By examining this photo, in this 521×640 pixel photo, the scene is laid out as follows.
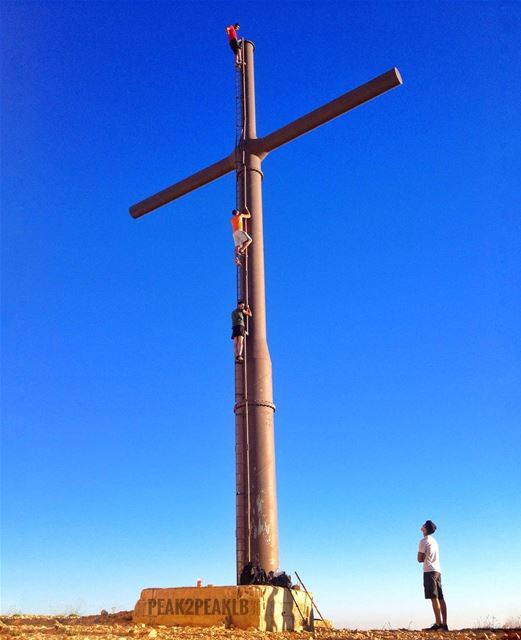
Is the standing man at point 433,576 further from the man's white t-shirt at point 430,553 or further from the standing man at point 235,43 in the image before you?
the standing man at point 235,43

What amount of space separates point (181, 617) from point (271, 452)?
14.2 feet

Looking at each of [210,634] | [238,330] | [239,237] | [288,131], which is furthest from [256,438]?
[288,131]

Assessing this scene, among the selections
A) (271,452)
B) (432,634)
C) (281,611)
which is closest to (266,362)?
(271,452)

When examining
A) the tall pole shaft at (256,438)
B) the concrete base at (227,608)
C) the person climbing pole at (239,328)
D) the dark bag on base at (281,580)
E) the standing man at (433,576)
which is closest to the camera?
the concrete base at (227,608)

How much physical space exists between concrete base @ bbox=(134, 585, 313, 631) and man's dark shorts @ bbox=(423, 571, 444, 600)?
2.32 m

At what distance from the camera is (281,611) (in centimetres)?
1331

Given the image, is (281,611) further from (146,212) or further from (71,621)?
(146,212)

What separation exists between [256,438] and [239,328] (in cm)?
266

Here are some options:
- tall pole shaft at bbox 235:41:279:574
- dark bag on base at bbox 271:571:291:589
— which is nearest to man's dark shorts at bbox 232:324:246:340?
tall pole shaft at bbox 235:41:279:574

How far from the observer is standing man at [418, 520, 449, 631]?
13.7 m

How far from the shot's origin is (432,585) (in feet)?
45.1

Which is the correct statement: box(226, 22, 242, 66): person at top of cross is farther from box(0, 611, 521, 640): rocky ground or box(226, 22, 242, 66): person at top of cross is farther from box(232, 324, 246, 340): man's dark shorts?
box(0, 611, 521, 640): rocky ground

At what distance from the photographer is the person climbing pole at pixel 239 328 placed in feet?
57.0

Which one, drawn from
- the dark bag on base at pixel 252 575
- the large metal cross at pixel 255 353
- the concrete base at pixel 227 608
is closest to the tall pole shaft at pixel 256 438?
the large metal cross at pixel 255 353
